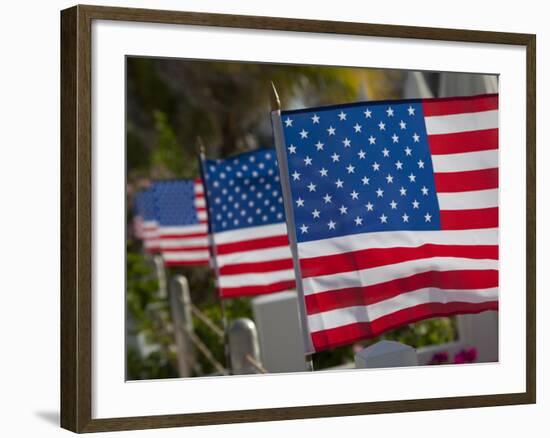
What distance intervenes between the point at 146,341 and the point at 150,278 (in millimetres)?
2402

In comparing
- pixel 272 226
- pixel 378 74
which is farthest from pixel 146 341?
pixel 378 74

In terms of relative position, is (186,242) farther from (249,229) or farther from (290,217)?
(290,217)

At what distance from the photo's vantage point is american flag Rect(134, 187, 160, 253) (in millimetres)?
13596

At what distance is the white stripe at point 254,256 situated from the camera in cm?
790

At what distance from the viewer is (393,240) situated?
5656mm

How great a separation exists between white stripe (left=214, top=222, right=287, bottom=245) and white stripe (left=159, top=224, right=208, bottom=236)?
3554 millimetres

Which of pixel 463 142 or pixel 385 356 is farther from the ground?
pixel 463 142

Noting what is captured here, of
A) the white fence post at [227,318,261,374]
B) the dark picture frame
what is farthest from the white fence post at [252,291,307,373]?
the dark picture frame

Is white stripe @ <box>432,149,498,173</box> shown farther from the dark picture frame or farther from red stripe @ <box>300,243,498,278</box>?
the dark picture frame

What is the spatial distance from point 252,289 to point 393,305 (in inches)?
94.7

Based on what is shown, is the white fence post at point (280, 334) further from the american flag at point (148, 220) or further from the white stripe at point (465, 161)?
the american flag at point (148, 220)

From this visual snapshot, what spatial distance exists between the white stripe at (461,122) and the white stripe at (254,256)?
2.34 meters

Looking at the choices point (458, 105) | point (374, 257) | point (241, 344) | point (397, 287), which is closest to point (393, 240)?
point (374, 257)

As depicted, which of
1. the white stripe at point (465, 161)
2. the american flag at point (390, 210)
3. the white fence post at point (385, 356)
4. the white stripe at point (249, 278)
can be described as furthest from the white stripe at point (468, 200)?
the white stripe at point (249, 278)
